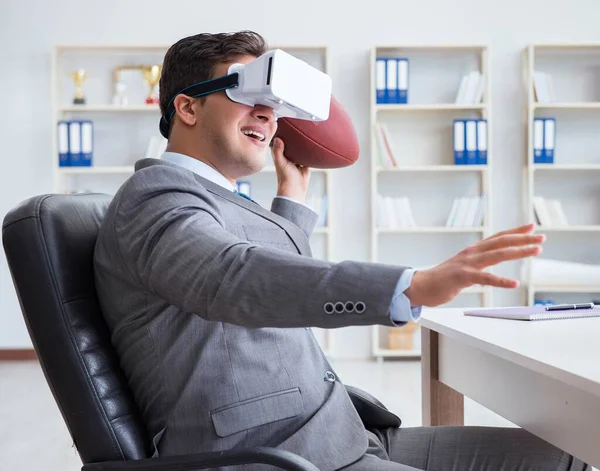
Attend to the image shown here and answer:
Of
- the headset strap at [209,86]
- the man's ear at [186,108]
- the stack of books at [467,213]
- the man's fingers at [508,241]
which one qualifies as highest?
the headset strap at [209,86]

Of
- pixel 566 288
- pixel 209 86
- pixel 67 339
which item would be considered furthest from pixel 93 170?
pixel 67 339

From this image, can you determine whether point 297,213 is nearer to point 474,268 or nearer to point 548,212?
point 474,268

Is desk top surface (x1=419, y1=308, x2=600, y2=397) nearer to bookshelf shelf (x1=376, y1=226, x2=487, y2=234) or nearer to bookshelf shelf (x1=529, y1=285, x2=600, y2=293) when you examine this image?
bookshelf shelf (x1=376, y1=226, x2=487, y2=234)

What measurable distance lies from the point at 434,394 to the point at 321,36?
4.23m

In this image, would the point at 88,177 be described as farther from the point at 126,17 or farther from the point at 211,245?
the point at 211,245

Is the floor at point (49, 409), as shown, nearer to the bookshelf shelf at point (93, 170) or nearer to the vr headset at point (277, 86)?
the bookshelf shelf at point (93, 170)

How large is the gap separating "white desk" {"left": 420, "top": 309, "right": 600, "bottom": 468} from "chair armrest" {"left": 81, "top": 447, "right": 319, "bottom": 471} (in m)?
0.36

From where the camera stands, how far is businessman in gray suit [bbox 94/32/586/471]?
3.06ft

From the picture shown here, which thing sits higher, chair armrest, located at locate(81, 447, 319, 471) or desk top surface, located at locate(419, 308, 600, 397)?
desk top surface, located at locate(419, 308, 600, 397)

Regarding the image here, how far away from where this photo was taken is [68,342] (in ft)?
3.89

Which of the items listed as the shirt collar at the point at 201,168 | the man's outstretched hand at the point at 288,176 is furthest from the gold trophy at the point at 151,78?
the shirt collar at the point at 201,168

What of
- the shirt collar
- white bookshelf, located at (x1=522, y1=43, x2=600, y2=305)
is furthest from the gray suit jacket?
white bookshelf, located at (x1=522, y1=43, x2=600, y2=305)

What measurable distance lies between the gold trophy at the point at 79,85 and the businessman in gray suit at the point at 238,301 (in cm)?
418

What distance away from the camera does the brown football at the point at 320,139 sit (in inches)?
65.8
